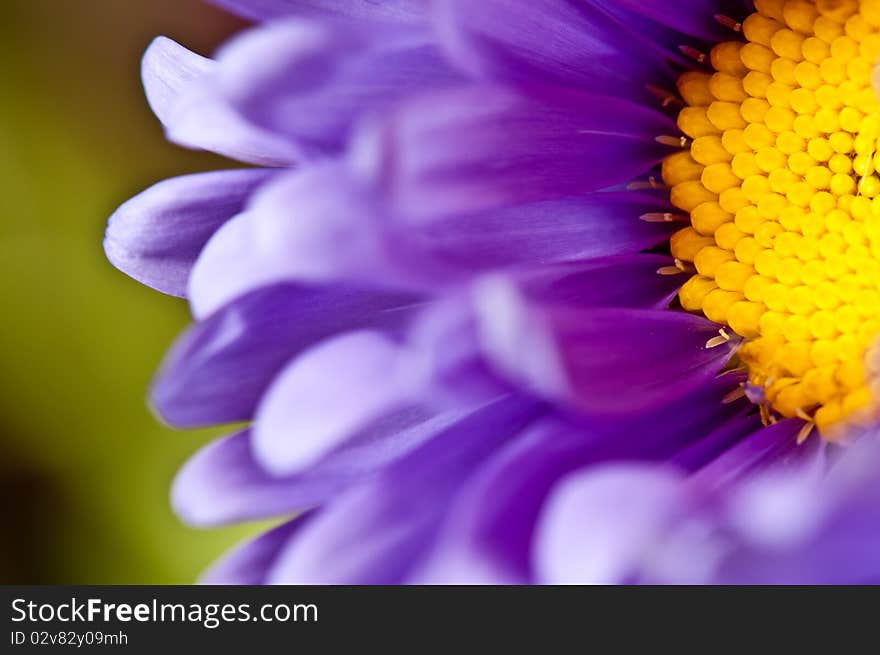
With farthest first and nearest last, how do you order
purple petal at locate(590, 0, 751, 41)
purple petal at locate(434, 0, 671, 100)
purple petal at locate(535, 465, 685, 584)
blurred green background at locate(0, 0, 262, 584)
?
blurred green background at locate(0, 0, 262, 584) → purple petal at locate(590, 0, 751, 41) → purple petal at locate(434, 0, 671, 100) → purple petal at locate(535, 465, 685, 584)

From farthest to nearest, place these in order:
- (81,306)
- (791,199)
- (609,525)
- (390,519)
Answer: (81,306) < (791,199) < (390,519) < (609,525)

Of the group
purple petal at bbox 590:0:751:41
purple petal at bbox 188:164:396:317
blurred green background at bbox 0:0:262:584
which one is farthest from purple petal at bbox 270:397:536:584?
blurred green background at bbox 0:0:262:584

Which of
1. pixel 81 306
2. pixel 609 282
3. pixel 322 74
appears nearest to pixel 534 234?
pixel 609 282

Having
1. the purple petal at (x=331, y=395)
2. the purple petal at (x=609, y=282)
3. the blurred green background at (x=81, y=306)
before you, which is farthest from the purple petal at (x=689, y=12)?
the blurred green background at (x=81, y=306)

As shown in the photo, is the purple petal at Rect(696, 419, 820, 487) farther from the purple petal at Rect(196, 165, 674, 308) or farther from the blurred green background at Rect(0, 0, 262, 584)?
the blurred green background at Rect(0, 0, 262, 584)

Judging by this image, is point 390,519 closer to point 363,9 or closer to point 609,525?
point 609,525

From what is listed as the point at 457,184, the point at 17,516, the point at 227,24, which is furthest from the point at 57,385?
the point at 457,184

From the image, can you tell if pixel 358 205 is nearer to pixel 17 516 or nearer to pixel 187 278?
pixel 187 278
